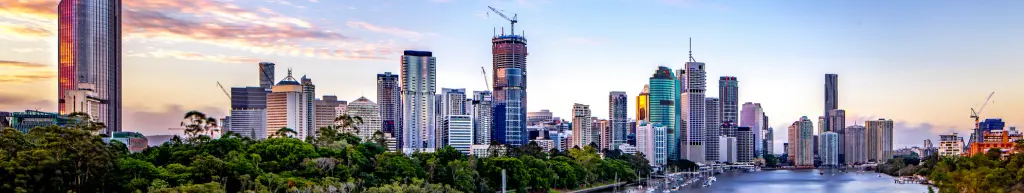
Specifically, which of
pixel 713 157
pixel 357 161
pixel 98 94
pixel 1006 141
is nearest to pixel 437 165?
pixel 357 161

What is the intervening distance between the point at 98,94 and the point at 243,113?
2418 centimetres

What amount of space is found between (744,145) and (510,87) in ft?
142

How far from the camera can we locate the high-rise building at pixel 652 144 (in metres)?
110

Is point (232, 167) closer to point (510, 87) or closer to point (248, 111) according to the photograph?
point (248, 111)

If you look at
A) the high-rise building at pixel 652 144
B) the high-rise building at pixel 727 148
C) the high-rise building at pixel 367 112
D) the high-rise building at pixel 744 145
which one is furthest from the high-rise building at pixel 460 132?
the high-rise building at pixel 744 145

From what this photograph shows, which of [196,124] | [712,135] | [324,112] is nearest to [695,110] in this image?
[712,135]

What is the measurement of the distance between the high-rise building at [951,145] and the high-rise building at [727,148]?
31579 millimetres

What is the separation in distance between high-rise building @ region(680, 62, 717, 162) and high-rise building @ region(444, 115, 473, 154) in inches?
1832

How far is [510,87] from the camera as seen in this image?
4626 inches

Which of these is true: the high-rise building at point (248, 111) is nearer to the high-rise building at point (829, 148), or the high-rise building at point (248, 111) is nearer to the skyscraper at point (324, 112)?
the skyscraper at point (324, 112)

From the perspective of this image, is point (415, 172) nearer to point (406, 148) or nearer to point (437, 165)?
point (437, 165)

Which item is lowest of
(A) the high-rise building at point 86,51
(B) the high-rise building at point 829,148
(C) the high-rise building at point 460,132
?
(B) the high-rise building at point 829,148

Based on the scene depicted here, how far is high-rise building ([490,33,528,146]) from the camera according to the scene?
11325cm

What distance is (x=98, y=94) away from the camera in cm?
7519
